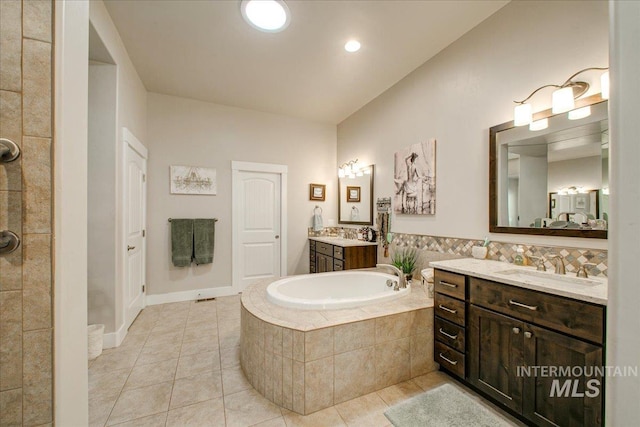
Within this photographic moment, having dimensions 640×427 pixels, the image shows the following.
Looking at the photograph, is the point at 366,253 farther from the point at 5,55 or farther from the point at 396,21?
the point at 5,55

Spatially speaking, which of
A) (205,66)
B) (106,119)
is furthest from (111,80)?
(205,66)

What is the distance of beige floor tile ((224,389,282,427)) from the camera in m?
1.55

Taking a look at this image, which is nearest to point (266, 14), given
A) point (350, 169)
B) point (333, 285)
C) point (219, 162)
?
point (219, 162)

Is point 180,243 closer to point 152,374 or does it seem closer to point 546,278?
point 152,374

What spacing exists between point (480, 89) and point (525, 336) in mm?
1942

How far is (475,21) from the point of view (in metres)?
2.20

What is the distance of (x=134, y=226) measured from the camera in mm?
2920

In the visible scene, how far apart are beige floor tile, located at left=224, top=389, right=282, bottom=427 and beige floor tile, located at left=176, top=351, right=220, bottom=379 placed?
43 centimetres

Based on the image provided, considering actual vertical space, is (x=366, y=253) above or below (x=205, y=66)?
below

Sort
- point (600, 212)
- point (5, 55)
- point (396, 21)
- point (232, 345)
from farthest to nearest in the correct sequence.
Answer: point (232, 345) → point (396, 21) → point (600, 212) → point (5, 55)

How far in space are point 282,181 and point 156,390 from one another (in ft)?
10.1

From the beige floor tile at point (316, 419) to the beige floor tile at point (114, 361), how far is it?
1442 mm

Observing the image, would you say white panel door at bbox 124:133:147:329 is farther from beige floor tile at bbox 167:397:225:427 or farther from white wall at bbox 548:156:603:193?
white wall at bbox 548:156:603:193

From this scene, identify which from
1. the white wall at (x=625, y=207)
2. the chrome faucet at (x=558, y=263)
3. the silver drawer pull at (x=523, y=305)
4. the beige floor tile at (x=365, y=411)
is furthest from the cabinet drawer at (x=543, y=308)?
the white wall at (x=625, y=207)
